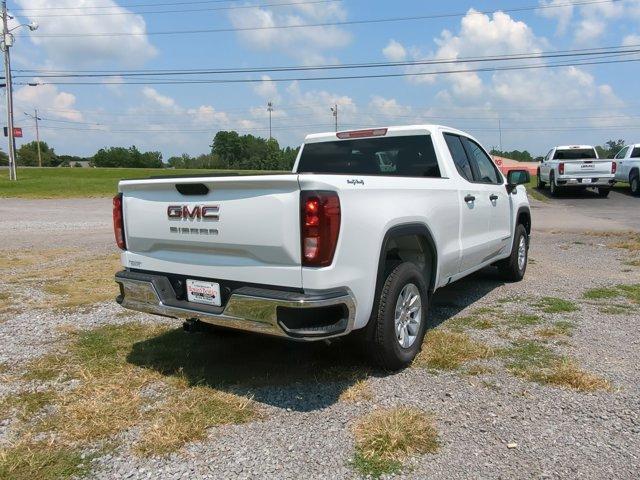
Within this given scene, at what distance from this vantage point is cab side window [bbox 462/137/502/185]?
5.87m

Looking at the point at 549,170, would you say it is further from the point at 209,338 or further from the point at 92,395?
the point at 92,395

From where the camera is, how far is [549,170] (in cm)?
2277

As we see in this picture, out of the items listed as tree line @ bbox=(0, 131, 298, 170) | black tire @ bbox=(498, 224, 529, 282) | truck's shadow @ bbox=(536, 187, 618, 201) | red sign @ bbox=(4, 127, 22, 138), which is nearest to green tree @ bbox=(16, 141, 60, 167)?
tree line @ bbox=(0, 131, 298, 170)

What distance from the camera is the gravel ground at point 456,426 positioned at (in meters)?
2.83

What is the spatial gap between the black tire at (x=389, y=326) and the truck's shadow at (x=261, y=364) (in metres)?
Answer: 0.19

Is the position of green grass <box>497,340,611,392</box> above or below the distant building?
below

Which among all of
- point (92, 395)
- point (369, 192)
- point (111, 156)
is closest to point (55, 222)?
point (92, 395)

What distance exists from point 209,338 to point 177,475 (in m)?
2.28

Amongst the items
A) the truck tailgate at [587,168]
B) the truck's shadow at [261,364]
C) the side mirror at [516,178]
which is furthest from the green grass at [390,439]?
the truck tailgate at [587,168]

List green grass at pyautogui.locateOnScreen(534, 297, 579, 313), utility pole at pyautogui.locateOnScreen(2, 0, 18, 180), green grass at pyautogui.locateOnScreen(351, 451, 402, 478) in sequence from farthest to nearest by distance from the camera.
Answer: utility pole at pyautogui.locateOnScreen(2, 0, 18, 180)
green grass at pyautogui.locateOnScreen(534, 297, 579, 313)
green grass at pyautogui.locateOnScreen(351, 451, 402, 478)

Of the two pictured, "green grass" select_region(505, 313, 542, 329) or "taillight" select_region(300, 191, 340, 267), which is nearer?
"taillight" select_region(300, 191, 340, 267)

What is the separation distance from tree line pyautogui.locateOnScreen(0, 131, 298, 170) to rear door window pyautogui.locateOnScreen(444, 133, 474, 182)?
10709 centimetres

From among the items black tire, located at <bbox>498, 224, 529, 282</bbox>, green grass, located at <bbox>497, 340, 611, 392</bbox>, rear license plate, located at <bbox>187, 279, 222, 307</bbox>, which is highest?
rear license plate, located at <bbox>187, 279, 222, 307</bbox>

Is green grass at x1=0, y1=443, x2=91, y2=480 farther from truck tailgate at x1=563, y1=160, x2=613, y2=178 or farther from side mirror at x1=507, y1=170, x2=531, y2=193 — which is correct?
truck tailgate at x1=563, y1=160, x2=613, y2=178
